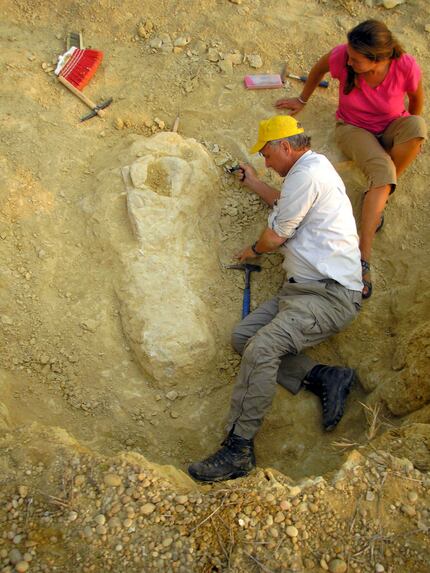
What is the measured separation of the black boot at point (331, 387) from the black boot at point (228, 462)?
49 centimetres

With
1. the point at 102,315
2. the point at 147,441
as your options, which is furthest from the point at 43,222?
the point at 147,441

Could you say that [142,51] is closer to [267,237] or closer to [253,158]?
[253,158]

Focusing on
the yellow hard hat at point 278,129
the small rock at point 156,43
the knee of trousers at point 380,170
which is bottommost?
the knee of trousers at point 380,170

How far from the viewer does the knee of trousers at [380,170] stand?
3.53 m

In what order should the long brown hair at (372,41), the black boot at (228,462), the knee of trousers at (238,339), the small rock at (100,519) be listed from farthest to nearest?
the knee of trousers at (238,339) → the long brown hair at (372,41) → the black boot at (228,462) → the small rock at (100,519)

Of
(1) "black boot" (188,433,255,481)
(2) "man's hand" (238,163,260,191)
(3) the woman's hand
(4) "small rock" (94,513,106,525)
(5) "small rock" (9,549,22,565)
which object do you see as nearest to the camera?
(5) "small rock" (9,549,22,565)

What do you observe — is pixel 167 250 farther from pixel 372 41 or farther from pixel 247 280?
pixel 372 41

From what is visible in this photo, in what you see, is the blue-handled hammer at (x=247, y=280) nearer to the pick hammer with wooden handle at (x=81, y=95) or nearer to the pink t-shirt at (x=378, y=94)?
the pink t-shirt at (x=378, y=94)

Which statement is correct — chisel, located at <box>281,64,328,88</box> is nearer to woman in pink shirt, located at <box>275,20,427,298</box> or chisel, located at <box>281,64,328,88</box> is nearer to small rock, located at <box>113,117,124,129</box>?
woman in pink shirt, located at <box>275,20,427,298</box>

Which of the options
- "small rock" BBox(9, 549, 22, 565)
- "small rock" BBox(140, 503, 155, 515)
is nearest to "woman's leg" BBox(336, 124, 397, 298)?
"small rock" BBox(140, 503, 155, 515)

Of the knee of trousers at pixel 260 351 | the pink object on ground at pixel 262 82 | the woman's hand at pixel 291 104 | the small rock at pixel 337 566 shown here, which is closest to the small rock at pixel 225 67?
the pink object on ground at pixel 262 82

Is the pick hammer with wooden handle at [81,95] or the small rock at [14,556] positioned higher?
the pick hammer with wooden handle at [81,95]

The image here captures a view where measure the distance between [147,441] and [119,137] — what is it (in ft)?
7.64

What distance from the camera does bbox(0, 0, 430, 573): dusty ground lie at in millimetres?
2104
